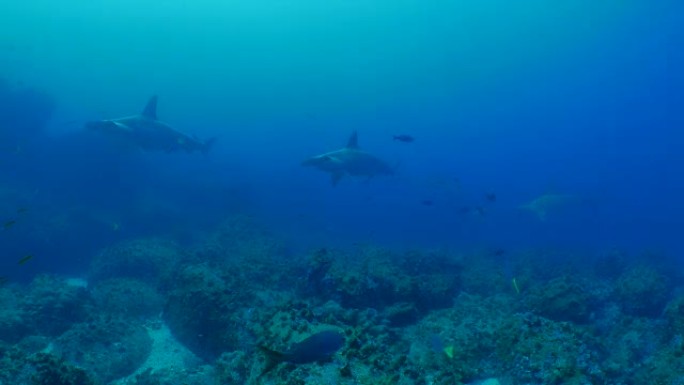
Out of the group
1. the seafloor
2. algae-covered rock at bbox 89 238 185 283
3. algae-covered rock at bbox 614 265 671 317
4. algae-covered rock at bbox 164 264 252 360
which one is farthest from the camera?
algae-covered rock at bbox 89 238 185 283

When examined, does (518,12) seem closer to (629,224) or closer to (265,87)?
(629,224)

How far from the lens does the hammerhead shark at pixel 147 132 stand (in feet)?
Answer: 55.5

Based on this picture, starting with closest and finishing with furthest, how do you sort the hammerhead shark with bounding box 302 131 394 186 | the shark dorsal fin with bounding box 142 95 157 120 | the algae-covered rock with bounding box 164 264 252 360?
the algae-covered rock with bounding box 164 264 252 360 < the hammerhead shark with bounding box 302 131 394 186 < the shark dorsal fin with bounding box 142 95 157 120

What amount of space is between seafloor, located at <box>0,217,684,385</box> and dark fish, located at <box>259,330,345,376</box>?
0.35 feet

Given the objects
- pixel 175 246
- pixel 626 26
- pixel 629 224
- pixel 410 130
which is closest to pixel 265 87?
pixel 410 130

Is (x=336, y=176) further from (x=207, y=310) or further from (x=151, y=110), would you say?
(x=207, y=310)

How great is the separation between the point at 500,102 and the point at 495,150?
752 inches

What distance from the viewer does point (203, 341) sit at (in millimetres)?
7527

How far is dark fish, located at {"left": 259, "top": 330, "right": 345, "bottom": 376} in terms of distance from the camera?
3408 millimetres

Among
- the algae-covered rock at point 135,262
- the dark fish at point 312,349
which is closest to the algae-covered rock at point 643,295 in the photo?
the dark fish at point 312,349

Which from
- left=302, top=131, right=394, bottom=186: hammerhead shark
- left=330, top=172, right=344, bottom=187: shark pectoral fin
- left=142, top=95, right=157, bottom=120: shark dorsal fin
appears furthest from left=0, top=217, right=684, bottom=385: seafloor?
left=142, top=95, right=157, bottom=120: shark dorsal fin

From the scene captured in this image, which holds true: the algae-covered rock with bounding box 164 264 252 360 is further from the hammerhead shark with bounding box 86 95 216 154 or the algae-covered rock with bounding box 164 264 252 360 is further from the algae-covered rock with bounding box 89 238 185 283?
the hammerhead shark with bounding box 86 95 216 154

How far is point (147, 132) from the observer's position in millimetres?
18156

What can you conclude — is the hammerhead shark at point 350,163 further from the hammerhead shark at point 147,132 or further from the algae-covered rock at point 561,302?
the algae-covered rock at point 561,302
